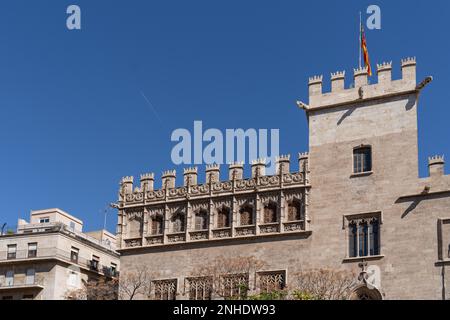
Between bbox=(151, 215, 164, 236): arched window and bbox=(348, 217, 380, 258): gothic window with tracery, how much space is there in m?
10.9

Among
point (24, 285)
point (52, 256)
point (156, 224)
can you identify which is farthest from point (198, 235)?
point (24, 285)

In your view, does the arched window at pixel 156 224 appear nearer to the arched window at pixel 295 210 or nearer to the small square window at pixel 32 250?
the arched window at pixel 295 210

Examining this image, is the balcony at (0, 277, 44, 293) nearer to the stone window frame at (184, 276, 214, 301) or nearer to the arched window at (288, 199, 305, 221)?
the stone window frame at (184, 276, 214, 301)

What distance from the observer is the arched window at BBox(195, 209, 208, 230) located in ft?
146

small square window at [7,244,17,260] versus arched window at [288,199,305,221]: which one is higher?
arched window at [288,199,305,221]

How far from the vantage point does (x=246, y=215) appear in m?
43.8

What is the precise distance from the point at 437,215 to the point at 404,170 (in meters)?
2.87

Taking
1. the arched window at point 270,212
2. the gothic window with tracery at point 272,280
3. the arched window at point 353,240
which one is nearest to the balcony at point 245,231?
the arched window at point 270,212

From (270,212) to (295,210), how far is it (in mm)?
1414

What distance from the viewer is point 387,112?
42.2m

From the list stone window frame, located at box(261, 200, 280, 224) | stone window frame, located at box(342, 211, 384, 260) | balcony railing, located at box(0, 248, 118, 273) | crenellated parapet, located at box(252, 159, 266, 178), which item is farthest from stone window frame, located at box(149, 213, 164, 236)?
stone window frame, located at box(342, 211, 384, 260)
